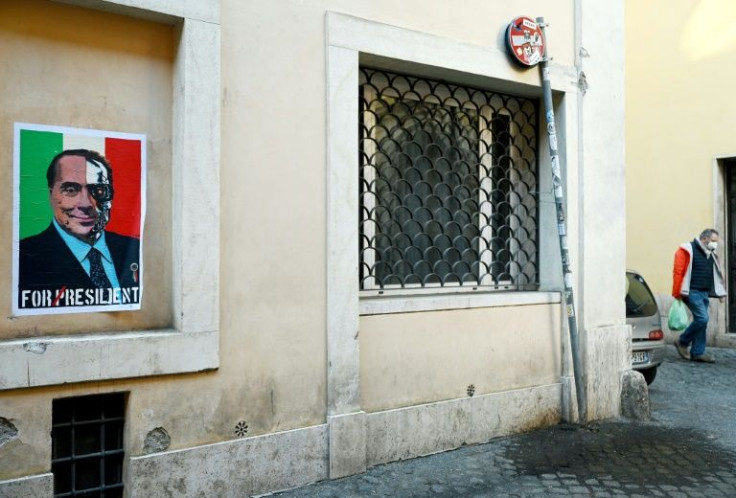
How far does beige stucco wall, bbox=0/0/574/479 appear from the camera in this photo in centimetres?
411

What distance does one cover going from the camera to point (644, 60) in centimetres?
1273

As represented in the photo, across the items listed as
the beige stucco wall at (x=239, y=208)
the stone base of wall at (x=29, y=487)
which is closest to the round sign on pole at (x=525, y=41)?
the beige stucco wall at (x=239, y=208)

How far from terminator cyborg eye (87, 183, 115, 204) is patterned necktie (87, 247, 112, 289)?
1.00 ft

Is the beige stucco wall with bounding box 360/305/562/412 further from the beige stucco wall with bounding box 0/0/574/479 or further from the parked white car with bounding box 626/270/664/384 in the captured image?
the parked white car with bounding box 626/270/664/384

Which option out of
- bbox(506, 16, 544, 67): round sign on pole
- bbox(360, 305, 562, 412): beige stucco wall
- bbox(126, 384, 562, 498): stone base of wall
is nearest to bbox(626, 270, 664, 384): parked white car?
bbox(360, 305, 562, 412): beige stucco wall

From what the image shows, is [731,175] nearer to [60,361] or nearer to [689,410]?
[689,410]

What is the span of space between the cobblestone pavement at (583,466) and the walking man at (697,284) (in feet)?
10.4

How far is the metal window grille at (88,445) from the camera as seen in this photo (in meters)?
4.16

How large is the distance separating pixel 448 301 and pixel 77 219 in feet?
9.52

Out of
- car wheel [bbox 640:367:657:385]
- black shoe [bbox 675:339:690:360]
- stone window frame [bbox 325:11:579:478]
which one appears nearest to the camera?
stone window frame [bbox 325:11:579:478]

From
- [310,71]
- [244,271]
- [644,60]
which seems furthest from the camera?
[644,60]

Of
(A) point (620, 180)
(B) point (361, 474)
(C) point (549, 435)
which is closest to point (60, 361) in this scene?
(B) point (361, 474)

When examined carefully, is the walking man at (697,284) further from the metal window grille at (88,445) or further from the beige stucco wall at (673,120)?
the metal window grille at (88,445)

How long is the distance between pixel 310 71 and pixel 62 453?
115 inches
